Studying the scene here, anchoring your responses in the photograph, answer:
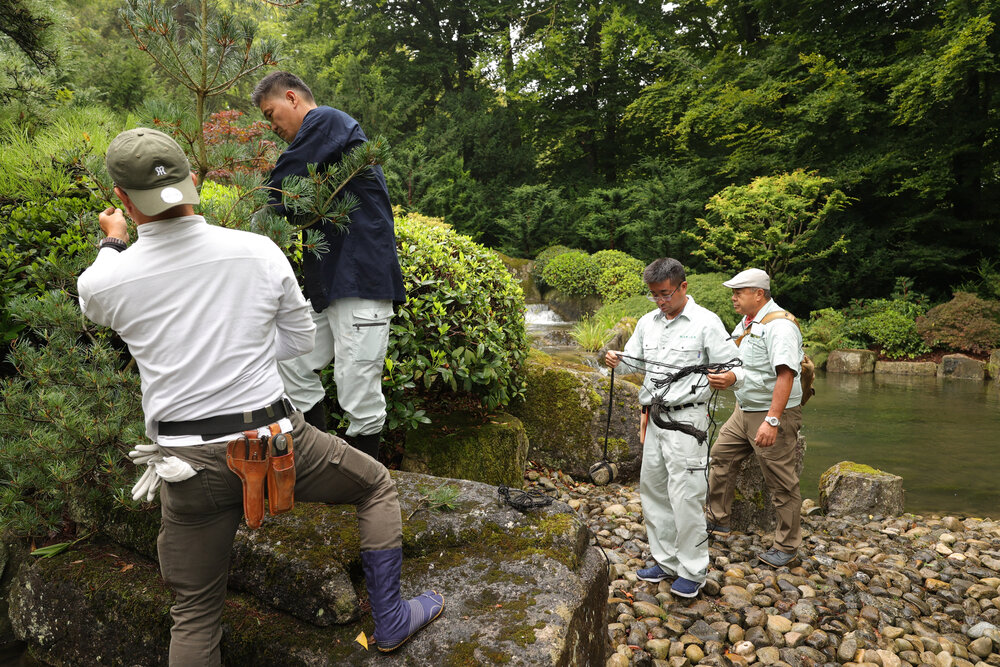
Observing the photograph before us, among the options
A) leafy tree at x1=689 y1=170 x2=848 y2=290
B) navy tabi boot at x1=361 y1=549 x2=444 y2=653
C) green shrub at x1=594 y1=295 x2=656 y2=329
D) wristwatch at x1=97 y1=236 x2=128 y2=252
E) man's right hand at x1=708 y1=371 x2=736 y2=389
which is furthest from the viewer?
leafy tree at x1=689 y1=170 x2=848 y2=290

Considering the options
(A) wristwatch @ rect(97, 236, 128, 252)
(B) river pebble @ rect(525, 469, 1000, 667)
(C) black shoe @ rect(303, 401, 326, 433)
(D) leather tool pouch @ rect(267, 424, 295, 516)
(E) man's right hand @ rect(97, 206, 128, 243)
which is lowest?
(B) river pebble @ rect(525, 469, 1000, 667)

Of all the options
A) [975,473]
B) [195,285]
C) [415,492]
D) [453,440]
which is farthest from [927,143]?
[195,285]

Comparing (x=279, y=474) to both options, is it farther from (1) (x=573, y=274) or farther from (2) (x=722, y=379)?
(1) (x=573, y=274)

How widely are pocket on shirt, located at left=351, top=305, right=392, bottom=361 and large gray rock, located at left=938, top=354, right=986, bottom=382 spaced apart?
43.0 ft

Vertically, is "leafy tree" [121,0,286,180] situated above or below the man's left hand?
above

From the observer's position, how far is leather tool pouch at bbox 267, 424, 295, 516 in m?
1.71

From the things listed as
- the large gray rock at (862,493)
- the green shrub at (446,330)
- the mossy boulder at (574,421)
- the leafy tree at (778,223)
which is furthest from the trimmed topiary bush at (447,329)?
the leafy tree at (778,223)

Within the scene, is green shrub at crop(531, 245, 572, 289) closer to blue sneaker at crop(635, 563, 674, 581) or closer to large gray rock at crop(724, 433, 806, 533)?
large gray rock at crop(724, 433, 806, 533)

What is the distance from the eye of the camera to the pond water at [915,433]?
20.5 feet

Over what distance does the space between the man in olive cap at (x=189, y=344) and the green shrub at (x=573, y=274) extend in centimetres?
1434

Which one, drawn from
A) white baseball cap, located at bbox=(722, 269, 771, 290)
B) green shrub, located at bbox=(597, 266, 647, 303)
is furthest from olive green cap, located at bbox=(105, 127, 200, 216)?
green shrub, located at bbox=(597, 266, 647, 303)

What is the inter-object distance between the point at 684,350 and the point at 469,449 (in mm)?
1799

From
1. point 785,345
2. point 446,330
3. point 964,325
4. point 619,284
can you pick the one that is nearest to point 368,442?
point 446,330

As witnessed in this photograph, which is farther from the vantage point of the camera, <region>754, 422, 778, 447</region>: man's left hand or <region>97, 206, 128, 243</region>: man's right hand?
<region>754, 422, 778, 447</region>: man's left hand
